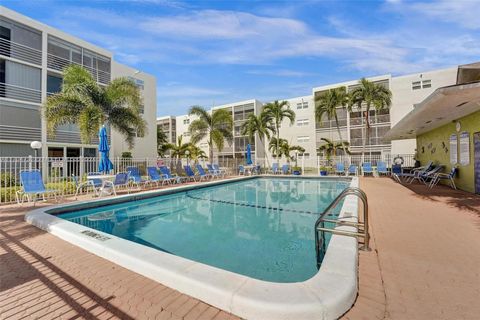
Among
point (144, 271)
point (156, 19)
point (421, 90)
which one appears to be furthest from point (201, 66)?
point (421, 90)

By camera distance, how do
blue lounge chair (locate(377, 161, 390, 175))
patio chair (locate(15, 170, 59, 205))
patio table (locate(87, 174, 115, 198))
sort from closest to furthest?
patio chair (locate(15, 170, 59, 205))
patio table (locate(87, 174, 115, 198))
blue lounge chair (locate(377, 161, 390, 175))

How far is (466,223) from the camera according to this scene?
5.16 metres

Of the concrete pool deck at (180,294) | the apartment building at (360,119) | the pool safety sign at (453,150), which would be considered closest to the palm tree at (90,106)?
the concrete pool deck at (180,294)

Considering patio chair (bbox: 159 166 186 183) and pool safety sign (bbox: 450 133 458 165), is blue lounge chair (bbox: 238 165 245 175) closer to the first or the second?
patio chair (bbox: 159 166 186 183)

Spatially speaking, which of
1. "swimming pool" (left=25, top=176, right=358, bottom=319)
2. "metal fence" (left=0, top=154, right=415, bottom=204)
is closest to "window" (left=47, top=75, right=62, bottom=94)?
"metal fence" (left=0, top=154, right=415, bottom=204)

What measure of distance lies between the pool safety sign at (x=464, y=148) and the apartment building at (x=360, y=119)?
14.1 metres

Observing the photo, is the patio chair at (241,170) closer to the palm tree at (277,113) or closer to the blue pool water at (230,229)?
the palm tree at (277,113)

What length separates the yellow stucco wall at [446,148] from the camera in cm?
937

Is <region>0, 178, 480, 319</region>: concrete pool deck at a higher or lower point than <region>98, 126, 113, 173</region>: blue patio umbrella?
lower

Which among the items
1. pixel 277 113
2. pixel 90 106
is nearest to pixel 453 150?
pixel 277 113

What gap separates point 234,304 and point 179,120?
4792 cm

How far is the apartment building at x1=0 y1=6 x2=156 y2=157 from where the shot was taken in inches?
671

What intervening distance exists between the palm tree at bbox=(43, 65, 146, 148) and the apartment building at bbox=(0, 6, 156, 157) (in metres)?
5.50

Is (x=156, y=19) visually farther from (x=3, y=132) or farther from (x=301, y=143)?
(x=301, y=143)
